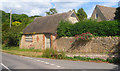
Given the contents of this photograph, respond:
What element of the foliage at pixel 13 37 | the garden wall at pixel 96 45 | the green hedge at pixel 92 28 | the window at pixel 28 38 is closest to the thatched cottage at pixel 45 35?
the window at pixel 28 38

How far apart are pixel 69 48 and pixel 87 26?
3.64 meters

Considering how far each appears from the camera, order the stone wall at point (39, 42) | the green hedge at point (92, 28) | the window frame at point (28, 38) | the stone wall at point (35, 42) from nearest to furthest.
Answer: the green hedge at point (92, 28)
the stone wall at point (39, 42)
the stone wall at point (35, 42)
the window frame at point (28, 38)

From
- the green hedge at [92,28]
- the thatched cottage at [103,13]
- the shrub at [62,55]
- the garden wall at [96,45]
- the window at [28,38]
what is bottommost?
the shrub at [62,55]

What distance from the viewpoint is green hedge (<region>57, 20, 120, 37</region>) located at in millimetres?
13812

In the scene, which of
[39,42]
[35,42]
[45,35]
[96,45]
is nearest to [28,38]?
[35,42]

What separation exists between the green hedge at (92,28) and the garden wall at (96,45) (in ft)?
2.88

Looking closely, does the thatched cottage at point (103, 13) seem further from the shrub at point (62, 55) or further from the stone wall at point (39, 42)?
the shrub at point (62, 55)

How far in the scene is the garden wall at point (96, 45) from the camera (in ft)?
42.5

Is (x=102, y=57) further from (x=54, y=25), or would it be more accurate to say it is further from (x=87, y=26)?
(x=54, y=25)

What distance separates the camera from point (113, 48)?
507 inches

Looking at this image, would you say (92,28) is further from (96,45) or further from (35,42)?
(35,42)

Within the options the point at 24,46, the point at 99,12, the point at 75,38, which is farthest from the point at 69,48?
the point at 99,12

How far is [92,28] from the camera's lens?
1540 cm

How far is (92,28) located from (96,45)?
→ 7.37ft
